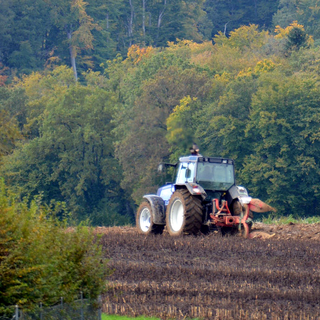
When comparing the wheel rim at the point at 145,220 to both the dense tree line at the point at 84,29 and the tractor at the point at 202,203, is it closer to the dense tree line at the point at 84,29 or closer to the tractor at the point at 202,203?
the tractor at the point at 202,203

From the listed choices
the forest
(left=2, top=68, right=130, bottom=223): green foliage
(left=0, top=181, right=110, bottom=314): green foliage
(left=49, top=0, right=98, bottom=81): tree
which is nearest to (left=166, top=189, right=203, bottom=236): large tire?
the forest

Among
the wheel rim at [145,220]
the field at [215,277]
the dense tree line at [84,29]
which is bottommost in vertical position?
the field at [215,277]

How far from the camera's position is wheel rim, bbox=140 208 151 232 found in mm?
19297

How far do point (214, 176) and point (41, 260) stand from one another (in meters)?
10.9

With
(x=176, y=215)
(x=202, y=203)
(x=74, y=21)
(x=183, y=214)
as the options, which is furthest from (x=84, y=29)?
(x=183, y=214)

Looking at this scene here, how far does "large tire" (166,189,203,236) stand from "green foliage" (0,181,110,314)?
8.45m

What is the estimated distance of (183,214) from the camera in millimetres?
16453

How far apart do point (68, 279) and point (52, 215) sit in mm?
962

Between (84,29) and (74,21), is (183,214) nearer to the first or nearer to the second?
(84,29)

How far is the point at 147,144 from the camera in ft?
134

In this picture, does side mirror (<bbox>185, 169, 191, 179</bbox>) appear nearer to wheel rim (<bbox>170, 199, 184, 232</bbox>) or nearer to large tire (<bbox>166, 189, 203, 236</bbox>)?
large tire (<bbox>166, 189, 203, 236</bbox>)

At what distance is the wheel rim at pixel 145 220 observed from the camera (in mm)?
19297

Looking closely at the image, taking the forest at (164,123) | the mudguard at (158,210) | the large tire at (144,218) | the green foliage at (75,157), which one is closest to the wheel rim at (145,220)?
the large tire at (144,218)

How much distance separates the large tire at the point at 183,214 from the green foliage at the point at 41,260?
8.45 m
